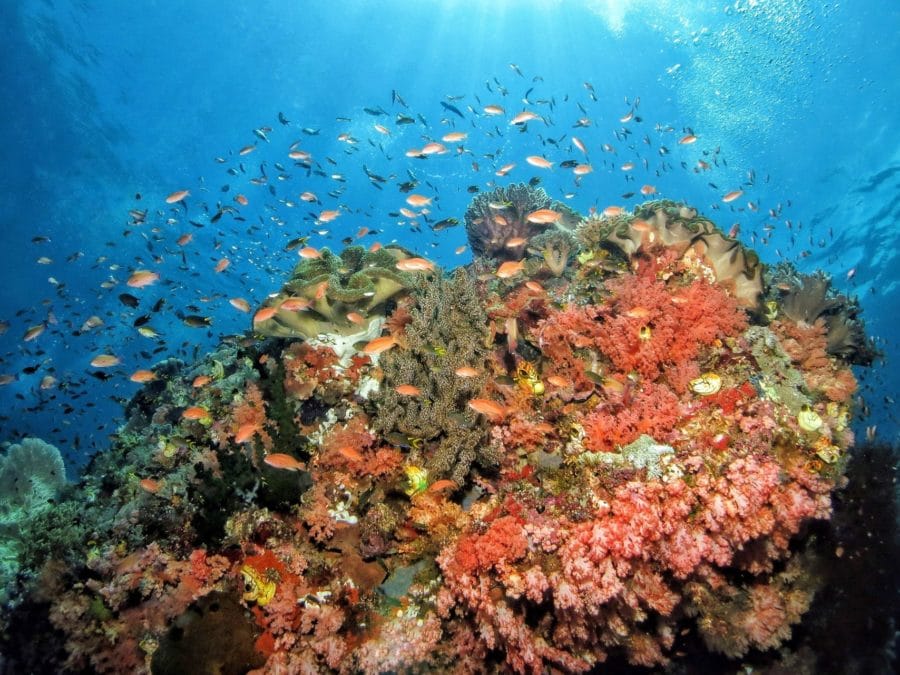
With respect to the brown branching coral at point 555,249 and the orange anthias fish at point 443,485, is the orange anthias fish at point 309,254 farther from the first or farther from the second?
the orange anthias fish at point 443,485

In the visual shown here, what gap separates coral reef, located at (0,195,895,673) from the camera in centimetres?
414

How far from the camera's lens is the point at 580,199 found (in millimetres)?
75438

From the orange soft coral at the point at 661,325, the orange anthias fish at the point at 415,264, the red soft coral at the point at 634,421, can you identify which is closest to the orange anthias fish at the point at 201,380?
the orange anthias fish at the point at 415,264

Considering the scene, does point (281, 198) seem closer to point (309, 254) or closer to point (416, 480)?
point (309, 254)

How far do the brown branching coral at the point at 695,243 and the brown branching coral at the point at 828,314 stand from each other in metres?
0.78

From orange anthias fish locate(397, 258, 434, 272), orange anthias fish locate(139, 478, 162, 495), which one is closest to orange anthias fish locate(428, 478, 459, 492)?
orange anthias fish locate(397, 258, 434, 272)

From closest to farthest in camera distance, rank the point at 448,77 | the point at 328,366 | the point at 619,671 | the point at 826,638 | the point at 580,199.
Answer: the point at 619,671, the point at 826,638, the point at 328,366, the point at 448,77, the point at 580,199

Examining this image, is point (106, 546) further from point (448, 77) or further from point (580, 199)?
point (580, 199)

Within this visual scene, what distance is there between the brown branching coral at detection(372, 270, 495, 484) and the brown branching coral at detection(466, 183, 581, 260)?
17.3 feet

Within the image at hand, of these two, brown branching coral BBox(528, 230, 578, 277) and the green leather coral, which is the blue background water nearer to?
brown branching coral BBox(528, 230, 578, 277)

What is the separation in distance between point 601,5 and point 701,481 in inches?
2142

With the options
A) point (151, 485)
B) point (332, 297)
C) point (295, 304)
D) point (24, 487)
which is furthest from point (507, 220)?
point (24, 487)

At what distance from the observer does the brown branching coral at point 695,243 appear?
6418 mm

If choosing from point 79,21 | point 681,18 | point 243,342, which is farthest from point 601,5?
point 243,342
